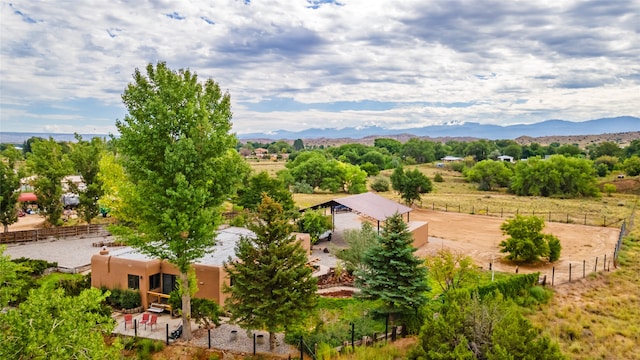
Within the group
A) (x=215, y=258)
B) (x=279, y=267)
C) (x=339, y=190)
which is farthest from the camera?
(x=339, y=190)

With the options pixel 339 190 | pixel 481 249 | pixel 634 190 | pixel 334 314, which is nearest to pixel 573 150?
pixel 634 190

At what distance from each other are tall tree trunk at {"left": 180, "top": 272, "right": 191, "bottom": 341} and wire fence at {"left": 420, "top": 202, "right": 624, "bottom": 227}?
40123 millimetres

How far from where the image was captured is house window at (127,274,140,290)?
20.6 meters

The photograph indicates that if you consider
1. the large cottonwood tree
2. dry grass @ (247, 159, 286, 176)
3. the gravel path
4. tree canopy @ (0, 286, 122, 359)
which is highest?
the large cottonwood tree

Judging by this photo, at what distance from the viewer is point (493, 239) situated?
37344mm

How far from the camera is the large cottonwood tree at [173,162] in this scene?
16.0 m

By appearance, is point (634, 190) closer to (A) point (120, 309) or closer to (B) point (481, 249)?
(B) point (481, 249)

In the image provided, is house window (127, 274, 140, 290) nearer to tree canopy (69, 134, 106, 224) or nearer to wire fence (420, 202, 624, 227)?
tree canopy (69, 134, 106, 224)

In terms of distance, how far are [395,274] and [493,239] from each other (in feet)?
71.9

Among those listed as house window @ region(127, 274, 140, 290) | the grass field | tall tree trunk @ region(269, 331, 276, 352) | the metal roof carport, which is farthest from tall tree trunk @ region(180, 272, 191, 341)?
the metal roof carport

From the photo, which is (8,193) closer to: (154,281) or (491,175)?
(154,281)

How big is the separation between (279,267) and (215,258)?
21.3 feet

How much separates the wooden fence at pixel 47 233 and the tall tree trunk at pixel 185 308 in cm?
2316

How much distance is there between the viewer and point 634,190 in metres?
74.9
